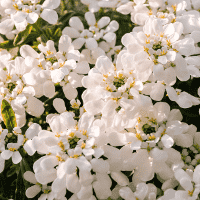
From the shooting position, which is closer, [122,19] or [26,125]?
[26,125]

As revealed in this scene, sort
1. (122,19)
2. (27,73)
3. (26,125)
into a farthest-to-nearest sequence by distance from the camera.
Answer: (122,19) < (26,125) < (27,73)

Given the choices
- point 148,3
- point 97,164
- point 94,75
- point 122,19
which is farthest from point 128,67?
point 122,19

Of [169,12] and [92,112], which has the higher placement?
[169,12]

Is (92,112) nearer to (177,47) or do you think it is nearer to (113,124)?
(113,124)

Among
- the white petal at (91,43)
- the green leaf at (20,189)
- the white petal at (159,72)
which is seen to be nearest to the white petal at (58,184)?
the green leaf at (20,189)

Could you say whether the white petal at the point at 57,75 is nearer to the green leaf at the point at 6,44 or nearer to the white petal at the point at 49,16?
the white petal at the point at 49,16

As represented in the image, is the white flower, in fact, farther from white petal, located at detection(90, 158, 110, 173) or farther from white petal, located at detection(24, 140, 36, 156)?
white petal, located at detection(90, 158, 110, 173)
